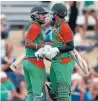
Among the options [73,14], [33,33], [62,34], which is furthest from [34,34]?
[73,14]

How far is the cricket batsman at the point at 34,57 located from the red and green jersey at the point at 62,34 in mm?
229

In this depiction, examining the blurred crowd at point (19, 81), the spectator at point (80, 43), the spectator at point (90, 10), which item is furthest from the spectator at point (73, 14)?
the spectator at point (90, 10)

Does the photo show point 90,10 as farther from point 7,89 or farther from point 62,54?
point 62,54

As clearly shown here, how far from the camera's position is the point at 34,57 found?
11227 millimetres

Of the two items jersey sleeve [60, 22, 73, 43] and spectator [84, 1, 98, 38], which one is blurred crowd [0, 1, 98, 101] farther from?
jersey sleeve [60, 22, 73, 43]

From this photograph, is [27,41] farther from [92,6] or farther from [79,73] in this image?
[92,6]

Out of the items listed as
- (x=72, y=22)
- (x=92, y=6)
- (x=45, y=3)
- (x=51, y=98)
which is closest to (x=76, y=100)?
(x=51, y=98)

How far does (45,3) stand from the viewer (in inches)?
904

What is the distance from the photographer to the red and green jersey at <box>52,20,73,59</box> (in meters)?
11.0

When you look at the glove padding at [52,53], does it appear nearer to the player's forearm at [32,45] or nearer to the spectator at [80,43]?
the player's forearm at [32,45]

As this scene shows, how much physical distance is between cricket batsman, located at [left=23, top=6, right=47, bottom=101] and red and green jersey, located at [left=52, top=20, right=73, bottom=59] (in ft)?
0.75

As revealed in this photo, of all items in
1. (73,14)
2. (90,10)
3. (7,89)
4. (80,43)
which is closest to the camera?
(7,89)

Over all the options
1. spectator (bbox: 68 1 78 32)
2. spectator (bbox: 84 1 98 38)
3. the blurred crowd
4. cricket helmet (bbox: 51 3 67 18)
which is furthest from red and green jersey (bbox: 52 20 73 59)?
spectator (bbox: 84 1 98 38)

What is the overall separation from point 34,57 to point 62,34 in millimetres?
635
